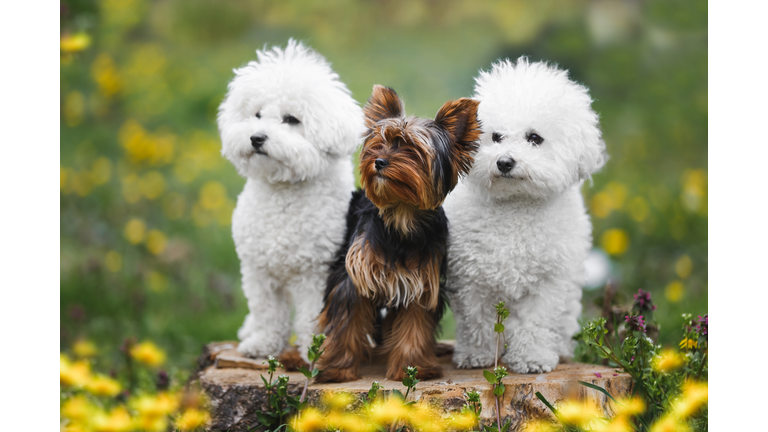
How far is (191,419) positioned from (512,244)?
5.42 ft

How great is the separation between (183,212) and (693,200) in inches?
198

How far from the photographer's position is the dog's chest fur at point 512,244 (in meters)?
3.04

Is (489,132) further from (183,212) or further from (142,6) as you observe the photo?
(142,6)

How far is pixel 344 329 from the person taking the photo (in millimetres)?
3031

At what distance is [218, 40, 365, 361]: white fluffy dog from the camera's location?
312 cm

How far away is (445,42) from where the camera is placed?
6852mm

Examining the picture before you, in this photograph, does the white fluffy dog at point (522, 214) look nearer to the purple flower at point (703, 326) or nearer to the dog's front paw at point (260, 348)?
the purple flower at point (703, 326)

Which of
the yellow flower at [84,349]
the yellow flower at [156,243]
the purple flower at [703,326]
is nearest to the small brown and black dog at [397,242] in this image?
the purple flower at [703,326]

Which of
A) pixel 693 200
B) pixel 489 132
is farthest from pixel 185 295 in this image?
pixel 693 200

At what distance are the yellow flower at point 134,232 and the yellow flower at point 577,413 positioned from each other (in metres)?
4.42

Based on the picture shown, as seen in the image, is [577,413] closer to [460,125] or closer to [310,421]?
[310,421]

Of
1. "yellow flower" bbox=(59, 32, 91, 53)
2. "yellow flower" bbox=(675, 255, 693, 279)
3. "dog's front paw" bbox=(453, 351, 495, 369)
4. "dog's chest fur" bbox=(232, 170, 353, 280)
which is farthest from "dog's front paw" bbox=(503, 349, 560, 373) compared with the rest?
"yellow flower" bbox=(675, 255, 693, 279)

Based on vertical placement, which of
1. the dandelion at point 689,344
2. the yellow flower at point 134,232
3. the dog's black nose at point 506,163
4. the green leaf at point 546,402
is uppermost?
the yellow flower at point 134,232

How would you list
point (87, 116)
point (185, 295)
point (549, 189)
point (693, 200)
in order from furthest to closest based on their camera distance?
point (87, 116) → point (693, 200) → point (185, 295) → point (549, 189)
